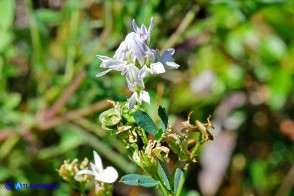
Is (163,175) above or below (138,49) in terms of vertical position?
below

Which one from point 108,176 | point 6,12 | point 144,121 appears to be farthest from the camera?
point 6,12

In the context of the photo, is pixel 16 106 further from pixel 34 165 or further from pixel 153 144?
pixel 153 144

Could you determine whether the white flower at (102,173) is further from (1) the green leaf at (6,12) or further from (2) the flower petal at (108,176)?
(1) the green leaf at (6,12)

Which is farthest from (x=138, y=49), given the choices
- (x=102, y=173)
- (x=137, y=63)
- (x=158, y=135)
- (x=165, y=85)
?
(x=165, y=85)

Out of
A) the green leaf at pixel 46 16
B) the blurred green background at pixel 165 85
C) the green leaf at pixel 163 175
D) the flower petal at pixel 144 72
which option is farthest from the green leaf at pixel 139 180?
the green leaf at pixel 46 16

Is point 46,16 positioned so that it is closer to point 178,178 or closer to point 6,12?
point 6,12
